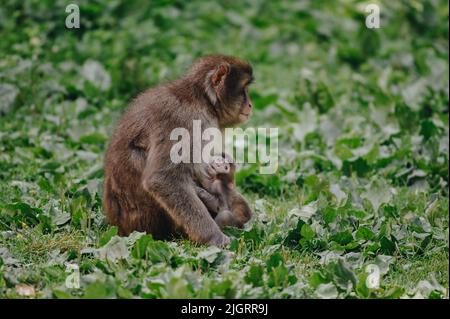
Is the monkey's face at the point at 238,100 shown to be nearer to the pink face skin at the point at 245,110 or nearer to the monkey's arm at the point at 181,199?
the pink face skin at the point at 245,110

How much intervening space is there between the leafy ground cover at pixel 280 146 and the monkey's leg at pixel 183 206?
160 millimetres

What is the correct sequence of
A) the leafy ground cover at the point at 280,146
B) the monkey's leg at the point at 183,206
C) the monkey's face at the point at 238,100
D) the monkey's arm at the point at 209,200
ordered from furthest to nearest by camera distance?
the monkey's face at the point at 238,100 < the monkey's arm at the point at 209,200 < the monkey's leg at the point at 183,206 < the leafy ground cover at the point at 280,146

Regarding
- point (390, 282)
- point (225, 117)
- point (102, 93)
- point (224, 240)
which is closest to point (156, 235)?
point (224, 240)

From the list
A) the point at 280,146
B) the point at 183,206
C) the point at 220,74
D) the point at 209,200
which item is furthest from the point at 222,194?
the point at 280,146

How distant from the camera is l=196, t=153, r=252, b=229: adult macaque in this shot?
6.49 metres

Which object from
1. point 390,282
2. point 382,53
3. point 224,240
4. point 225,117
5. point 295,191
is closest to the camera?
point 390,282

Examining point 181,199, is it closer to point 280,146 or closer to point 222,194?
point 222,194

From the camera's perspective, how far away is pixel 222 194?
657cm

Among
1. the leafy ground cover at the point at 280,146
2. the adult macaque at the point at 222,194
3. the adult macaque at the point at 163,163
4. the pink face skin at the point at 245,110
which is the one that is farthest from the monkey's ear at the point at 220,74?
the leafy ground cover at the point at 280,146

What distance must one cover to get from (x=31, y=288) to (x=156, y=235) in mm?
1234

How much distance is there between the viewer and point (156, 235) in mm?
6340

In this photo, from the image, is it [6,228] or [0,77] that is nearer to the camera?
[6,228]

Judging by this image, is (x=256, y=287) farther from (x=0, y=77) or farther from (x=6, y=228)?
(x=0, y=77)

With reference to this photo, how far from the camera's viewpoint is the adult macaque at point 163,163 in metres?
6.16
